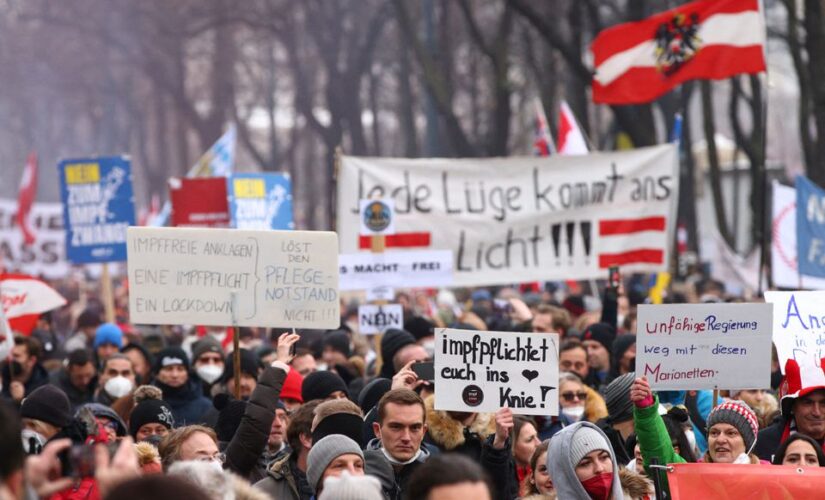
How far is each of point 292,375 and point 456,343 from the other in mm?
2174

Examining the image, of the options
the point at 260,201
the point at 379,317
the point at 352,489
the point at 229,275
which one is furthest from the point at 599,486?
the point at 260,201

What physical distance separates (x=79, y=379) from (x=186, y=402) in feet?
3.85

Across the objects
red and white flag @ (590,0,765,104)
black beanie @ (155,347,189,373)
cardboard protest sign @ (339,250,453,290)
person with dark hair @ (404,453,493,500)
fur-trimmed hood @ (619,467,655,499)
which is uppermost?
red and white flag @ (590,0,765,104)

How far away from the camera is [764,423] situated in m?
8.20

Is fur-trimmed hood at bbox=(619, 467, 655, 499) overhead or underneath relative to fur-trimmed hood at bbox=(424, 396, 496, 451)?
underneath

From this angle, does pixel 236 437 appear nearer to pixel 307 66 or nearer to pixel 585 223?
pixel 585 223

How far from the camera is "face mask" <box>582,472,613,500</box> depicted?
5605 millimetres

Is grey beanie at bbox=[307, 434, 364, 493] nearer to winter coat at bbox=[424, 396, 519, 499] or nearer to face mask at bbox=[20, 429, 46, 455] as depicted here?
winter coat at bbox=[424, 396, 519, 499]

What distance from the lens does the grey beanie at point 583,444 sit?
561cm

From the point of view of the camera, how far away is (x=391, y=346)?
30.9 feet

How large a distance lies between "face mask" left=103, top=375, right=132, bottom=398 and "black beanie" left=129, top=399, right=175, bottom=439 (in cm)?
179

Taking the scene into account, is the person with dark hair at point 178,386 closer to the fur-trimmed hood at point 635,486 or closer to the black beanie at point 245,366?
the black beanie at point 245,366

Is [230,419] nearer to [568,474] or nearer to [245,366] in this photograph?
[245,366]

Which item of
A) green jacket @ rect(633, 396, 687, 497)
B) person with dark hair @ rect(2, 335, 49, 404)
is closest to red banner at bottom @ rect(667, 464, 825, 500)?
green jacket @ rect(633, 396, 687, 497)
